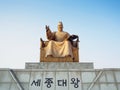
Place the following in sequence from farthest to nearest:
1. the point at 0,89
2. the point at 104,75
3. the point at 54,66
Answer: the point at 54,66
the point at 104,75
the point at 0,89

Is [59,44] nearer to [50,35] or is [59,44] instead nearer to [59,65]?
[50,35]

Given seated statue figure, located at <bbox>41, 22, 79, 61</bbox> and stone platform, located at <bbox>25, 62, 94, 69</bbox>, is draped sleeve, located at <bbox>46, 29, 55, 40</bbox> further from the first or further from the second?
stone platform, located at <bbox>25, 62, 94, 69</bbox>

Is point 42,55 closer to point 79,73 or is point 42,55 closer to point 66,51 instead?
point 66,51

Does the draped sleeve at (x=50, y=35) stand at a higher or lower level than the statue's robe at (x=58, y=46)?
higher

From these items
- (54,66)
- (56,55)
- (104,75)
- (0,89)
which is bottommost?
(0,89)

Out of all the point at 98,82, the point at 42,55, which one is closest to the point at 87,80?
the point at 98,82

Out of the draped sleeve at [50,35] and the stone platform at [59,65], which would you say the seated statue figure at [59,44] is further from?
the stone platform at [59,65]

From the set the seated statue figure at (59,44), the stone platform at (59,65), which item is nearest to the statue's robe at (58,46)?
the seated statue figure at (59,44)

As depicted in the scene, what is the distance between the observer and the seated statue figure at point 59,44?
6512 mm

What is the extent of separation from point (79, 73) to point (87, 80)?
29 cm

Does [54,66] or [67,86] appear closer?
[67,86]

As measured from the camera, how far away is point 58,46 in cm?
674

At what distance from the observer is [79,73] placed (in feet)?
16.6

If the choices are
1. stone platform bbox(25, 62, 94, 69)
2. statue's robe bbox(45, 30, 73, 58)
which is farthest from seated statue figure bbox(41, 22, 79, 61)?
stone platform bbox(25, 62, 94, 69)
